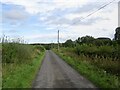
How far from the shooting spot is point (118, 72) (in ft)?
56.6

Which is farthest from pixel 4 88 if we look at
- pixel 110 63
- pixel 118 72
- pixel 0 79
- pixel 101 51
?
pixel 101 51

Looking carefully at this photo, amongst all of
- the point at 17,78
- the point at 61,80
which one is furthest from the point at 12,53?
the point at 61,80

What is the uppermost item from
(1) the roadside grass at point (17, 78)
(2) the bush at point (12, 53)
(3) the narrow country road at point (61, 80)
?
(2) the bush at point (12, 53)

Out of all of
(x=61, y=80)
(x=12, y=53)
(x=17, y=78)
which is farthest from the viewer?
(x=12, y=53)

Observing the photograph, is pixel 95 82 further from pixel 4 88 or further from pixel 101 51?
pixel 101 51

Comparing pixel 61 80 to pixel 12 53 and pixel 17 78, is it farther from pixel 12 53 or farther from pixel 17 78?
pixel 12 53

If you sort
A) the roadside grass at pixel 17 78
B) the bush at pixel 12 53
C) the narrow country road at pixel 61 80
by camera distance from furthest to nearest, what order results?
the bush at pixel 12 53, the narrow country road at pixel 61 80, the roadside grass at pixel 17 78

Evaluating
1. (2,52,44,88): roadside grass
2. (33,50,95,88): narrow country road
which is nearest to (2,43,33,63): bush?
(2,52,44,88): roadside grass

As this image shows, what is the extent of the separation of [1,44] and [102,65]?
857 centimetres

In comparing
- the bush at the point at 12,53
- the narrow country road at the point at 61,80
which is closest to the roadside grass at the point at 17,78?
the narrow country road at the point at 61,80

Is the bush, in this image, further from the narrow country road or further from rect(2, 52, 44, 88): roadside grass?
the narrow country road

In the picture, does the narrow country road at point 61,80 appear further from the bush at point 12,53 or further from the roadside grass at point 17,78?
the bush at point 12,53

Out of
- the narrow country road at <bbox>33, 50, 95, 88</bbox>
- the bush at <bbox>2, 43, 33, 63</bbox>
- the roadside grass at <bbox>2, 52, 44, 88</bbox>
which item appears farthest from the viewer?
the bush at <bbox>2, 43, 33, 63</bbox>

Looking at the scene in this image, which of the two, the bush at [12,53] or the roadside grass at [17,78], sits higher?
the bush at [12,53]
